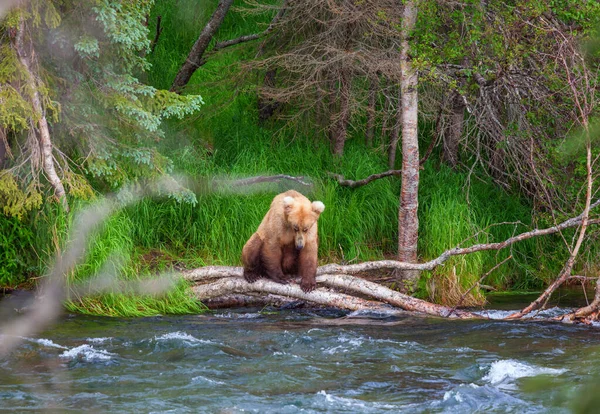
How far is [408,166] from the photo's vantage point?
8.51 metres

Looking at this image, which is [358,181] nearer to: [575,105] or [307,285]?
[307,285]

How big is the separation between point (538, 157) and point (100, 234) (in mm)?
4864

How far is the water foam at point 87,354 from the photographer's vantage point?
578 centimetres

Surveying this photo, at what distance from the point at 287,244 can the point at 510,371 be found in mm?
2899

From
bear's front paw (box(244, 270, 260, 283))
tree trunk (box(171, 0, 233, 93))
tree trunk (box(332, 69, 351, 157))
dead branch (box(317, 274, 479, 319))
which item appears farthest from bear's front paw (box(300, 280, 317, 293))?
tree trunk (box(171, 0, 233, 93))

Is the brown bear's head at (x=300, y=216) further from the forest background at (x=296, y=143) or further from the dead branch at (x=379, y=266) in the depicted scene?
the forest background at (x=296, y=143)

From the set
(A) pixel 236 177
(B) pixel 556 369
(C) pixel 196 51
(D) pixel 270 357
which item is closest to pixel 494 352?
(B) pixel 556 369

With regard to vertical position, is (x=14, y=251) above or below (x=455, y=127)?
below

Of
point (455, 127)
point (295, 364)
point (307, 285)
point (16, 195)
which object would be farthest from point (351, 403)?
point (455, 127)

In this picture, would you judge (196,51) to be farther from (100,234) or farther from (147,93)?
(100,234)

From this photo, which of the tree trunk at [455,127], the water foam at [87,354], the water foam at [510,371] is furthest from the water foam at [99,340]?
the tree trunk at [455,127]

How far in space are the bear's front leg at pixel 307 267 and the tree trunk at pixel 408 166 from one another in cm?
146

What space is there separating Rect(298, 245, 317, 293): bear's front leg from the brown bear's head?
0.12 m

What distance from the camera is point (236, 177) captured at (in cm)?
963
